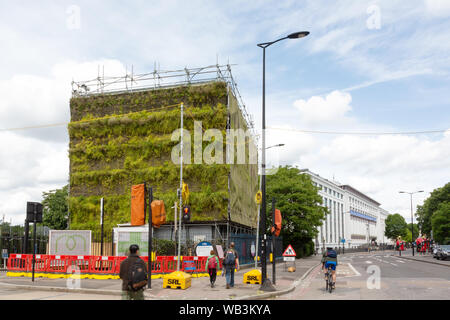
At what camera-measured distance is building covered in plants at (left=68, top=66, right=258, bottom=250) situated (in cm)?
2942

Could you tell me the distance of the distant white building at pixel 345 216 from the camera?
3681 inches

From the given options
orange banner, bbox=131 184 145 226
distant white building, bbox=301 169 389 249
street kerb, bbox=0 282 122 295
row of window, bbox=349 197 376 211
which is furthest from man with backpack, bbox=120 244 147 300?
row of window, bbox=349 197 376 211

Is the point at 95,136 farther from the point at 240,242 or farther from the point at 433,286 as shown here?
the point at 433,286

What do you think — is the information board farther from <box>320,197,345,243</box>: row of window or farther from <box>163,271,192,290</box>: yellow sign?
<box>320,197,345,243</box>: row of window

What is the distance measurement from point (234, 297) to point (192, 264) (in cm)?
780

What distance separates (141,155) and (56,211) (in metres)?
27.8

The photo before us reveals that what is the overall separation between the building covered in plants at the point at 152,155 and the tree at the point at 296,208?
1472 centimetres

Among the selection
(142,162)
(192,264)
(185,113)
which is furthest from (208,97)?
(192,264)

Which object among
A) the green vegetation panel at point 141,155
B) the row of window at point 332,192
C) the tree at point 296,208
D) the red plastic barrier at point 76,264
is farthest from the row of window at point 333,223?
the red plastic barrier at point 76,264

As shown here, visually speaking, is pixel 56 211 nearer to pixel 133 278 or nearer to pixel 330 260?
pixel 330 260

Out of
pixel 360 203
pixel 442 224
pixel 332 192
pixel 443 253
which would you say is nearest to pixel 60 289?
pixel 443 253

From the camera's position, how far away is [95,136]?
3378cm

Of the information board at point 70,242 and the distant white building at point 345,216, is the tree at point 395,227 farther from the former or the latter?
the information board at point 70,242

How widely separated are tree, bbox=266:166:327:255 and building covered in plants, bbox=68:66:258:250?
14.7 meters
